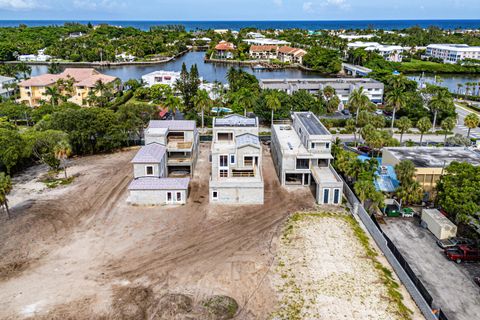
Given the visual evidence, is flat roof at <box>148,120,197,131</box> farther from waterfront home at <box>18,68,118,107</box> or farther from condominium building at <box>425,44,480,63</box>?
condominium building at <box>425,44,480,63</box>

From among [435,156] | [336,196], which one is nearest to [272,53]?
[435,156]

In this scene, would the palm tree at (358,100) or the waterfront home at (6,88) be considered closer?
the palm tree at (358,100)

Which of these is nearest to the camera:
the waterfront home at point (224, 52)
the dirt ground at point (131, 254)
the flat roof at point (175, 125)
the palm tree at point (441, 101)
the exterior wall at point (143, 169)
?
the dirt ground at point (131, 254)

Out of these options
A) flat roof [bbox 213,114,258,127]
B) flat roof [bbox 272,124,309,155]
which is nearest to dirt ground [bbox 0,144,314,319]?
flat roof [bbox 272,124,309,155]

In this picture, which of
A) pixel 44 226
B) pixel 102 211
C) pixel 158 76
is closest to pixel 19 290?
pixel 44 226

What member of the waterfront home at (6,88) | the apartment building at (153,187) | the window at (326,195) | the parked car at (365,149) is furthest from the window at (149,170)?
the waterfront home at (6,88)

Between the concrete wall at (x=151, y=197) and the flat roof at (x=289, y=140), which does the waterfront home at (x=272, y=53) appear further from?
the concrete wall at (x=151, y=197)
